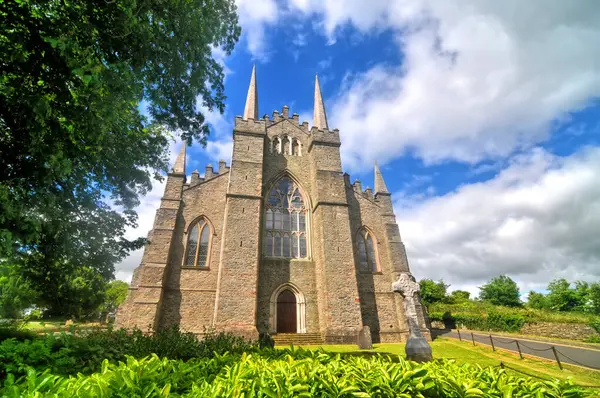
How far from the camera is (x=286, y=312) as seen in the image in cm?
1678

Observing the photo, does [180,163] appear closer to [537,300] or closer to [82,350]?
[82,350]

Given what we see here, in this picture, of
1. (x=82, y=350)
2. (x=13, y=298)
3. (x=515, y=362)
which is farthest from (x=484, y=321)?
(x=13, y=298)

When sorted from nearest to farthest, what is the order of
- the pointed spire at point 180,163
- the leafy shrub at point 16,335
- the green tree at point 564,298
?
the leafy shrub at point 16,335 → the pointed spire at point 180,163 → the green tree at point 564,298

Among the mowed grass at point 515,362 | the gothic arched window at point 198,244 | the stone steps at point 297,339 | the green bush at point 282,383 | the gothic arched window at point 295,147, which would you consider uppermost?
the gothic arched window at point 295,147

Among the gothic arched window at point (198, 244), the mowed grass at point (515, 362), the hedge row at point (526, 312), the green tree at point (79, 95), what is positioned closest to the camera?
the green tree at point (79, 95)

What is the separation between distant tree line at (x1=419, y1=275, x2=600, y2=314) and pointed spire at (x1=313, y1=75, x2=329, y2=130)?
28736mm

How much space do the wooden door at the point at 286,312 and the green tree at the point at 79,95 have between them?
10269mm

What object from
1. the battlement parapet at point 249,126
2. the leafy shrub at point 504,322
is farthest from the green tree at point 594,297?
the battlement parapet at point 249,126

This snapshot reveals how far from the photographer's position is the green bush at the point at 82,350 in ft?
15.1

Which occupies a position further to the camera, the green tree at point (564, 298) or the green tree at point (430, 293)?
the green tree at point (564, 298)

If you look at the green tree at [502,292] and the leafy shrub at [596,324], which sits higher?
the green tree at [502,292]

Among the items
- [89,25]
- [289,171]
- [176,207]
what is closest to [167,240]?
[176,207]

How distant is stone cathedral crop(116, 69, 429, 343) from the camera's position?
15.2 metres

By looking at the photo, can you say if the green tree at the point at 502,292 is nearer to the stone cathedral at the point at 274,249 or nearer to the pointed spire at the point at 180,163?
the stone cathedral at the point at 274,249
